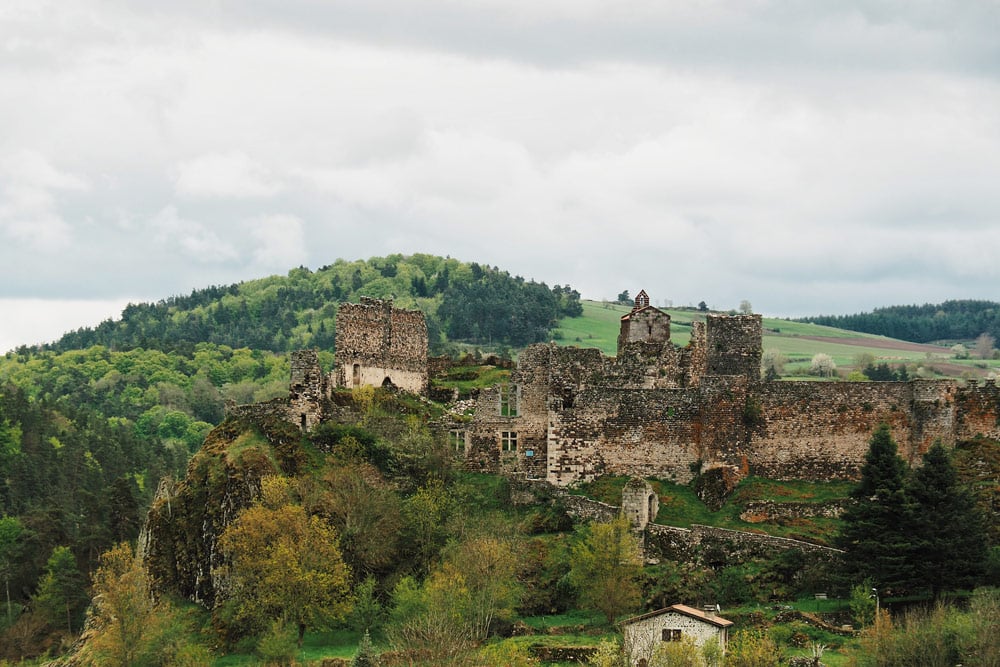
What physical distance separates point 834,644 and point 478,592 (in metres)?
14.6

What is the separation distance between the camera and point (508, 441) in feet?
215

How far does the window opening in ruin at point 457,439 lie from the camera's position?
66062 millimetres

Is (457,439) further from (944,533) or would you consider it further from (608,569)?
(944,533)

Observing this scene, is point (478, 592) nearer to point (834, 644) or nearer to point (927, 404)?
point (834, 644)

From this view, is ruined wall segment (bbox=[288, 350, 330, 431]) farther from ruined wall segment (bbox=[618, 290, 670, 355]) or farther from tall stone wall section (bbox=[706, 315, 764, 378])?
tall stone wall section (bbox=[706, 315, 764, 378])

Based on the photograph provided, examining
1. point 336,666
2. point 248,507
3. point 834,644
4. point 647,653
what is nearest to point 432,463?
point 248,507

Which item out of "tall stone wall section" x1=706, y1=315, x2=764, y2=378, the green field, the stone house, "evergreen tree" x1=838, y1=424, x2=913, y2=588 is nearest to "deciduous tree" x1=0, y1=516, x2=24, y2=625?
"tall stone wall section" x1=706, y1=315, x2=764, y2=378

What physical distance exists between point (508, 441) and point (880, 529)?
2006cm

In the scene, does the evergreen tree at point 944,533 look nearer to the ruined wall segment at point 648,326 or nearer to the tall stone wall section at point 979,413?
the tall stone wall section at point 979,413

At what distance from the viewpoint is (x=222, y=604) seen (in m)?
60.2

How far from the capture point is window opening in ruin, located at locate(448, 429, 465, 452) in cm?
6606

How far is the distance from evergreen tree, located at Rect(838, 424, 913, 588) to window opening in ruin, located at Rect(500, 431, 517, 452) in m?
17.8

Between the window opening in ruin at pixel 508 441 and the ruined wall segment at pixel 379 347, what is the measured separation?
1036 cm

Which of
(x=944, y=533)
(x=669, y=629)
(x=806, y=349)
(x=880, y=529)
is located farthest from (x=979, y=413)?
(x=806, y=349)
